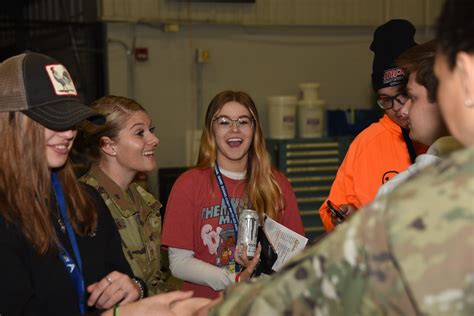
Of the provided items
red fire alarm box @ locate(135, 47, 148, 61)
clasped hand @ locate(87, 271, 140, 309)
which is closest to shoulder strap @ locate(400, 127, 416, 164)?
clasped hand @ locate(87, 271, 140, 309)

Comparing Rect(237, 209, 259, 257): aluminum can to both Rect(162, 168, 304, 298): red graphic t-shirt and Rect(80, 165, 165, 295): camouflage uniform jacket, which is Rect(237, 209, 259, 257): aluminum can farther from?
Rect(80, 165, 165, 295): camouflage uniform jacket

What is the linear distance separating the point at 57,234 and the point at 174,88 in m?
5.52

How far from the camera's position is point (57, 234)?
1.95 m

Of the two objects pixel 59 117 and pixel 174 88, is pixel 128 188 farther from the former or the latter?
A: pixel 174 88

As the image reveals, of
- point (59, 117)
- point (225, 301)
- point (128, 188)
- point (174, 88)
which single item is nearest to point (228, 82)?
point (174, 88)

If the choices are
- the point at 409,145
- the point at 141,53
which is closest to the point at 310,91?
the point at 141,53

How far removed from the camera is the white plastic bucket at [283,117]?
7164 millimetres

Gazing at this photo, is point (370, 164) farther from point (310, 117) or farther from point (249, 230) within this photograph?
point (310, 117)

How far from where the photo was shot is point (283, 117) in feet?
23.5

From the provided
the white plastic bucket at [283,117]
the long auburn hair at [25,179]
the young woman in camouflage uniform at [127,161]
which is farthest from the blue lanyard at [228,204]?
the white plastic bucket at [283,117]

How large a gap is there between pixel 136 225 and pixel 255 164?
65 centimetres

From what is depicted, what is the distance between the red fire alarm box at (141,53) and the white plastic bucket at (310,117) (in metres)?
1.82

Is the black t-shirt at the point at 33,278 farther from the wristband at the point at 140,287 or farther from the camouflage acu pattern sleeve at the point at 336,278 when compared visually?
the camouflage acu pattern sleeve at the point at 336,278

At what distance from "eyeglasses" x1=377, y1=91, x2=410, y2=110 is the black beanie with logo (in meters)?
0.07
